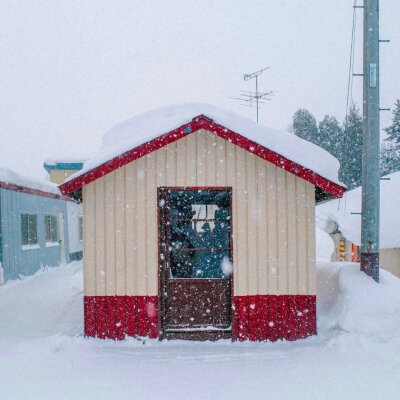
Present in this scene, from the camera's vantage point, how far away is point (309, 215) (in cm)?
698

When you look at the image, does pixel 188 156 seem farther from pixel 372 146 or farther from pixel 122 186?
pixel 372 146

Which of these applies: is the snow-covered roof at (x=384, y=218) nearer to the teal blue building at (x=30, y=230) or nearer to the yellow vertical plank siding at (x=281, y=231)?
the yellow vertical plank siding at (x=281, y=231)

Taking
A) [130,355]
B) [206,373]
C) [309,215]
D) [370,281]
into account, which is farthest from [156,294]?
[370,281]

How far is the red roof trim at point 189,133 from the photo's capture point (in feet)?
21.8

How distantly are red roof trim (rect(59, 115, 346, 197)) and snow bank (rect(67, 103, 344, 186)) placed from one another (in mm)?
59

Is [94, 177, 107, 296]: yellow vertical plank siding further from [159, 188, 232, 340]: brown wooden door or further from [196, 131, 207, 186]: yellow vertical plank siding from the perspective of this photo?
[196, 131, 207, 186]: yellow vertical plank siding

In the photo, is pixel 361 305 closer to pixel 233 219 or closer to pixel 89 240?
pixel 233 219

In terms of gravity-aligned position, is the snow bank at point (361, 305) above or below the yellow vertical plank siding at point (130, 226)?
below

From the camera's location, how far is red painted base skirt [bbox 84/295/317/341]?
687cm

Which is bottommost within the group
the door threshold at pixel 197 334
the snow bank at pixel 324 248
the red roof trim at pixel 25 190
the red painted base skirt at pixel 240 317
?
the snow bank at pixel 324 248

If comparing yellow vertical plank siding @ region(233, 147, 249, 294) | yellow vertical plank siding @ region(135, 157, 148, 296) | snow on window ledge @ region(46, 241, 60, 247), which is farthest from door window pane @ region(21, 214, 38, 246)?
yellow vertical plank siding @ region(233, 147, 249, 294)

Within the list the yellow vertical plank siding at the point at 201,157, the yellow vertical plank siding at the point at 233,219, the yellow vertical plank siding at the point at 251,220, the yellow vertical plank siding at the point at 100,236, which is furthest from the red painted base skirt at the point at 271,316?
the yellow vertical plank siding at the point at 100,236

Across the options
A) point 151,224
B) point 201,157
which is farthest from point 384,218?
point 151,224

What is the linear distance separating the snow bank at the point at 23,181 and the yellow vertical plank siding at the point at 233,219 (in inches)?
243
